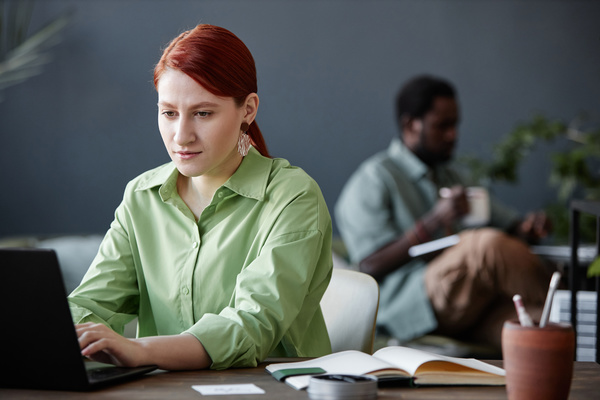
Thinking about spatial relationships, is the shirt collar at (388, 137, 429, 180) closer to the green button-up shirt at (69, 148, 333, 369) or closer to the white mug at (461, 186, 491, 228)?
the white mug at (461, 186, 491, 228)

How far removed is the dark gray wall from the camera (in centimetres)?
373

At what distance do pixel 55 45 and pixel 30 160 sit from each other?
1.91 feet

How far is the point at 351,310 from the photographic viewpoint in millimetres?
1433

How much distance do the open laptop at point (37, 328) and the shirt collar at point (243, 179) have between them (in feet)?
1.60

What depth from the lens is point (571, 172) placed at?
327cm

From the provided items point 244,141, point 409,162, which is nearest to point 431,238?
point 409,162

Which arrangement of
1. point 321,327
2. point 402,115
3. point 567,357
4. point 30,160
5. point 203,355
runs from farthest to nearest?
point 30,160 → point 402,115 → point 321,327 → point 203,355 → point 567,357

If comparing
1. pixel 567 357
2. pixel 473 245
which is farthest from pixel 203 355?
pixel 473 245

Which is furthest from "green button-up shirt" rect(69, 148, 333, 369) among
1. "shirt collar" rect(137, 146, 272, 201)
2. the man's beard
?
the man's beard

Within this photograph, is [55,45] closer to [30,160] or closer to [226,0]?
[30,160]

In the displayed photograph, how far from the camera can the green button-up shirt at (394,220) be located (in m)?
2.97

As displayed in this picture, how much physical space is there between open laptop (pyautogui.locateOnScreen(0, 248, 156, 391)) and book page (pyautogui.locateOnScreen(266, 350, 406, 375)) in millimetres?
251

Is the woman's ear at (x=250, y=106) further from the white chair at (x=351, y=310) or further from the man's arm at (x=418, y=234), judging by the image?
the man's arm at (x=418, y=234)

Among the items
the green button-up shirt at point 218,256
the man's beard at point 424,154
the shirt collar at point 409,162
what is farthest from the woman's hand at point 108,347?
the man's beard at point 424,154
